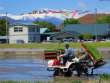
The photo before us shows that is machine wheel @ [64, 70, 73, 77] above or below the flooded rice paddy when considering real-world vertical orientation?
above

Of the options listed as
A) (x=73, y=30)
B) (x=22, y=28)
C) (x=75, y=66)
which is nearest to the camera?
(x=75, y=66)

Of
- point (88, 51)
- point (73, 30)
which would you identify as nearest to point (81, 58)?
point (88, 51)

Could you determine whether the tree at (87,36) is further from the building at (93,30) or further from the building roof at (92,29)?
the building roof at (92,29)

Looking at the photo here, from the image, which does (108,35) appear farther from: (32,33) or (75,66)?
(75,66)

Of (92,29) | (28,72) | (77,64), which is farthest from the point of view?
(92,29)

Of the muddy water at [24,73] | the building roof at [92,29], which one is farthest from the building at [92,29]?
the muddy water at [24,73]

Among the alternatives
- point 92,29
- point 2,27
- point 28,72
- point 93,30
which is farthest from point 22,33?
point 28,72

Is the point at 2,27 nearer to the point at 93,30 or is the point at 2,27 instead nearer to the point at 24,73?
the point at 93,30

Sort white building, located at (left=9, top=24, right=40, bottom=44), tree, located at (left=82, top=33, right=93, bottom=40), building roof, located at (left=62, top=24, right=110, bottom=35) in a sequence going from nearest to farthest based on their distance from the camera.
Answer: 1. white building, located at (left=9, top=24, right=40, bottom=44)
2. tree, located at (left=82, top=33, right=93, bottom=40)
3. building roof, located at (left=62, top=24, right=110, bottom=35)

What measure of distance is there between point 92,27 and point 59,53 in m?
110

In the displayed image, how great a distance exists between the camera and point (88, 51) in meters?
20.7

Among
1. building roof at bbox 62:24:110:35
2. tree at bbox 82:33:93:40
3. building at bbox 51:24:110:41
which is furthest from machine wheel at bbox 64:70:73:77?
building roof at bbox 62:24:110:35

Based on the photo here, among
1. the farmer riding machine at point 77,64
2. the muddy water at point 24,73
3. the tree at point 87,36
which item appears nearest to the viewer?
the muddy water at point 24,73

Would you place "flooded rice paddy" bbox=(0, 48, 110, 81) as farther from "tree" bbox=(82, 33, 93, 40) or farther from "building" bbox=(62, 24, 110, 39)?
"building" bbox=(62, 24, 110, 39)
